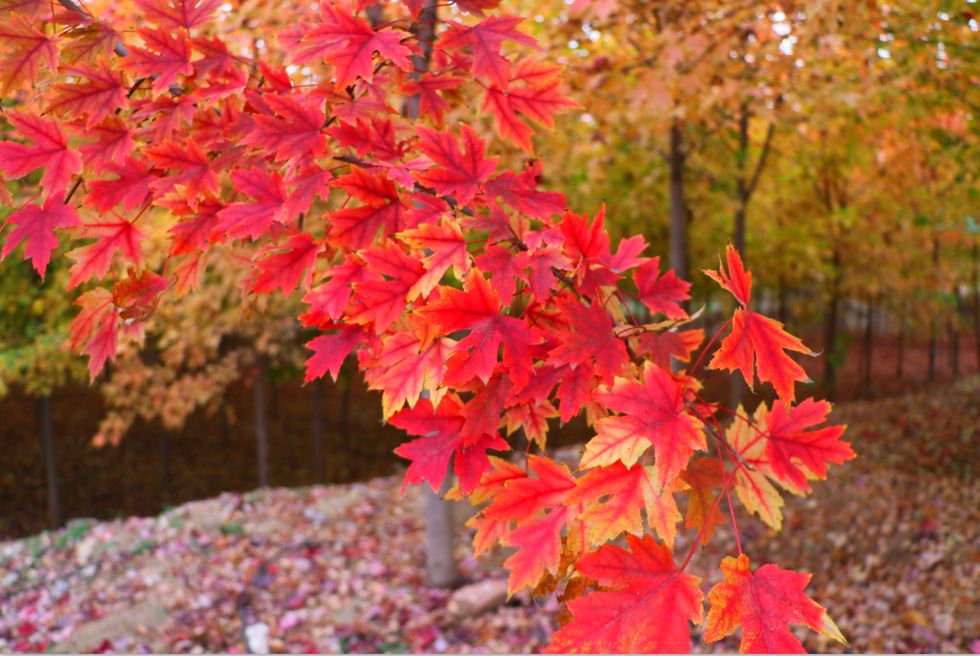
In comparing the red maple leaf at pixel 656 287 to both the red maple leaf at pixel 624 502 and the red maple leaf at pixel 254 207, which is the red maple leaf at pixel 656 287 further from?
the red maple leaf at pixel 254 207

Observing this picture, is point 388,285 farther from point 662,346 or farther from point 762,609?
point 762,609

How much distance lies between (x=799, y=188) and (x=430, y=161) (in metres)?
13.3

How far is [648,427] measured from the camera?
1.33 m

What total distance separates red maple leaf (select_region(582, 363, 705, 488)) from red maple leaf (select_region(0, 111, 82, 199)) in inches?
51.6

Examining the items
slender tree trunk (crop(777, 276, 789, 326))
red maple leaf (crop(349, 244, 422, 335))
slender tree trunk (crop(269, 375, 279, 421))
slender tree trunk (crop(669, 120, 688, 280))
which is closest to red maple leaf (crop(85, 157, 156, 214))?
red maple leaf (crop(349, 244, 422, 335))

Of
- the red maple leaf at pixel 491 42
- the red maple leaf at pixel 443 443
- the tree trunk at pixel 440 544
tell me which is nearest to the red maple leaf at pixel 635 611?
the red maple leaf at pixel 443 443

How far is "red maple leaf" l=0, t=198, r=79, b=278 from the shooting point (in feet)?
5.41

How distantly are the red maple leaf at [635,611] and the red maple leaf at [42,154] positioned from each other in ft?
4.71

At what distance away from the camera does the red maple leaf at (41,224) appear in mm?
1647

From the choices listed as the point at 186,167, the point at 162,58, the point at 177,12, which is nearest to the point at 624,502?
the point at 186,167

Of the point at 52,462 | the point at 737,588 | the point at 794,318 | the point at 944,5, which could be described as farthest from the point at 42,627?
the point at 794,318

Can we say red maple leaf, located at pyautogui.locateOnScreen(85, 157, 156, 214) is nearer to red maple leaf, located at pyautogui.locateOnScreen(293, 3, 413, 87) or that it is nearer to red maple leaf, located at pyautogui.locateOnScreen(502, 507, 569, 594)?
red maple leaf, located at pyautogui.locateOnScreen(293, 3, 413, 87)

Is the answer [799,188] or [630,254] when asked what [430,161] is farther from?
[799,188]

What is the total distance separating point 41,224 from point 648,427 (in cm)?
142
